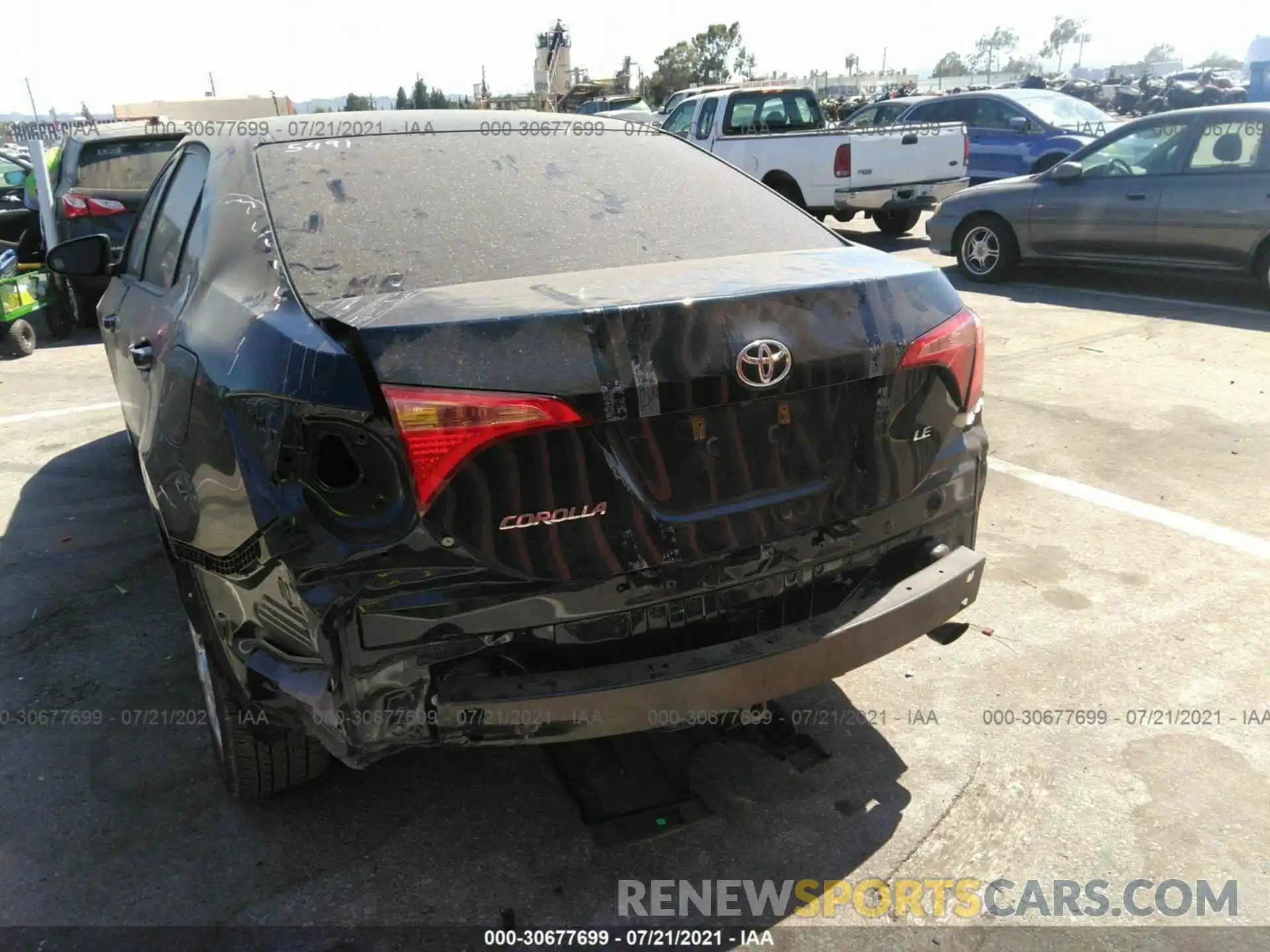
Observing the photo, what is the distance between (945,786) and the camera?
279cm

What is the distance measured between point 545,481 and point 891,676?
1.83 m

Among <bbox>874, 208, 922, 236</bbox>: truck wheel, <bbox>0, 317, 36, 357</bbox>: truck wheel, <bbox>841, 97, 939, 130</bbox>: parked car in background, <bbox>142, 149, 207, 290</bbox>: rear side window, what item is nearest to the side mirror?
<bbox>142, 149, 207, 290</bbox>: rear side window

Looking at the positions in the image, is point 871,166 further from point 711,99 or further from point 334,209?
point 334,209

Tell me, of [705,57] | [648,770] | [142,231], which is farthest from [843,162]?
[705,57]

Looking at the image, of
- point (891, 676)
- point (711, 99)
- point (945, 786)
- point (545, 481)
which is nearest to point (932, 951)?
point (945, 786)

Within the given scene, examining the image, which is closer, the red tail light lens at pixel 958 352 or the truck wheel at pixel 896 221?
the red tail light lens at pixel 958 352

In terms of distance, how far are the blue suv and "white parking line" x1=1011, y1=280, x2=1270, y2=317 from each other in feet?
14.2

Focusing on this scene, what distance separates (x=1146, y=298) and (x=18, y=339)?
10.1 meters

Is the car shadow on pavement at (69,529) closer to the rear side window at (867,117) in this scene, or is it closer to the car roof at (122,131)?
the car roof at (122,131)

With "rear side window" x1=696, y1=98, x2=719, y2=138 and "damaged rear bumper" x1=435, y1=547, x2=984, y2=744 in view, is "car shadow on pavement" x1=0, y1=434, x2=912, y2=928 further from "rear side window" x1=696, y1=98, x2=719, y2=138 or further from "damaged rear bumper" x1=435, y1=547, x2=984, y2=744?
"rear side window" x1=696, y1=98, x2=719, y2=138

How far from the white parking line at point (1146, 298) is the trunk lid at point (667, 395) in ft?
23.7

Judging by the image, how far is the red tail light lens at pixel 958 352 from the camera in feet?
7.99

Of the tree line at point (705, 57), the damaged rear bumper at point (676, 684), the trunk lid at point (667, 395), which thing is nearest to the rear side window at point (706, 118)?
the trunk lid at point (667, 395)

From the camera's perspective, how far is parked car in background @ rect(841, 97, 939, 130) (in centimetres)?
1585
